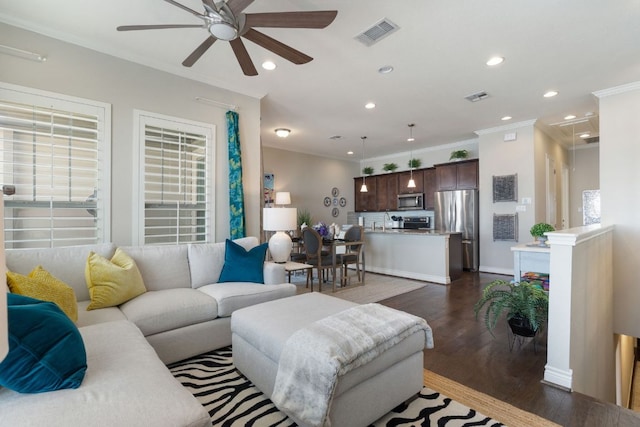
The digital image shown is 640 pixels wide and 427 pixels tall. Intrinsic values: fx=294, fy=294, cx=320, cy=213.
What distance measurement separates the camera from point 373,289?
15.3 ft

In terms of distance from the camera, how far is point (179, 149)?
10.9ft

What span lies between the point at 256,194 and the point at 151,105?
5.07 feet

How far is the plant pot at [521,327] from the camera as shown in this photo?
2.47 m

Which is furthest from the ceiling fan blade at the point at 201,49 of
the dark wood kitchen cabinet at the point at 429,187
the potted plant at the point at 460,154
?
the dark wood kitchen cabinet at the point at 429,187

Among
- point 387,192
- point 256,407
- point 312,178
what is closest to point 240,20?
point 256,407

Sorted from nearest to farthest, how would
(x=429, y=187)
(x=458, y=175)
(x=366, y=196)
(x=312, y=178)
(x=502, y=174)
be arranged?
(x=502, y=174)
(x=458, y=175)
(x=429, y=187)
(x=312, y=178)
(x=366, y=196)

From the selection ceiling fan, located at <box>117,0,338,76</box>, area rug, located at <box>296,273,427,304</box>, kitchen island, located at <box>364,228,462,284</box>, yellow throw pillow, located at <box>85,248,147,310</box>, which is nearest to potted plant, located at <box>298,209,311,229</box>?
kitchen island, located at <box>364,228,462,284</box>

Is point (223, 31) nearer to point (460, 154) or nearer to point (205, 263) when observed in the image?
point (205, 263)

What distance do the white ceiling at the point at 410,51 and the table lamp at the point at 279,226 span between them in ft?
5.32

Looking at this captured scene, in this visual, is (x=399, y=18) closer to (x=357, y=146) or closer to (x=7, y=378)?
(x=7, y=378)

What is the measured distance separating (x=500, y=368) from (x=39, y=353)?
9.15 feet

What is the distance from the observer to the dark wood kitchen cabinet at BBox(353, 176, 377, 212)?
8.38 m

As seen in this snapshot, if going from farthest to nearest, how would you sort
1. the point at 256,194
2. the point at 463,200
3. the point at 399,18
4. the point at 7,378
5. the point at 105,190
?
the point at 463,200, the point at 256,194, the point at 105,190, the point at 399,18, the point at 7,378

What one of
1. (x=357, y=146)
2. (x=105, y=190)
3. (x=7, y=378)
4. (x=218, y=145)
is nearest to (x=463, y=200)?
(x=357, y=146)
